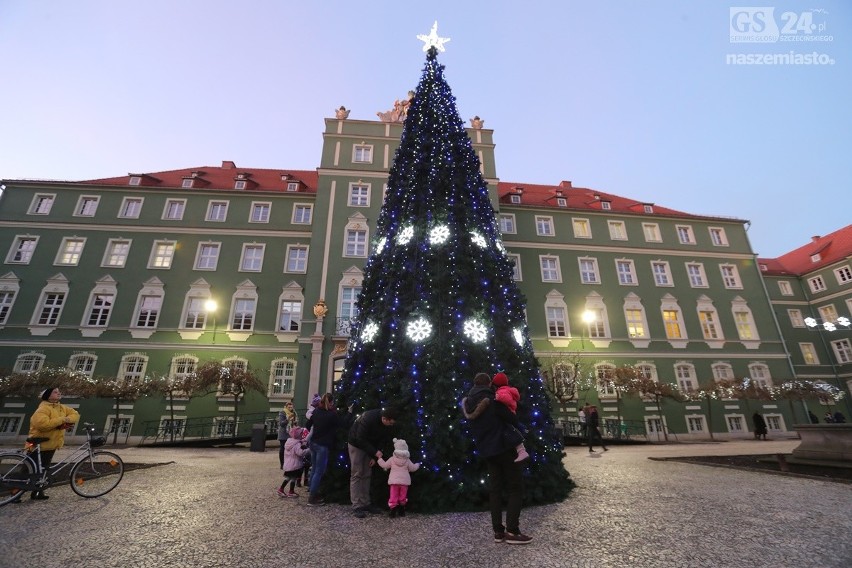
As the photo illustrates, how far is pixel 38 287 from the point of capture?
2400 cm

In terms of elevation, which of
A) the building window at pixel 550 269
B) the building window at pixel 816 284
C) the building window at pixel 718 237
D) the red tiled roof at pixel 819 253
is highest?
the red tiled roof at pixel 819 253

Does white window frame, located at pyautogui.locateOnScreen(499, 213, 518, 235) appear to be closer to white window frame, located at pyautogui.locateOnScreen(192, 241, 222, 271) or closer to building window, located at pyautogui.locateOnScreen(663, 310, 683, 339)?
building window, located at pyautogui.locateOnScreen(663, 310, 683, 339)

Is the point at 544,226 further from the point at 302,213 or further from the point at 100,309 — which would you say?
the point at 100,309

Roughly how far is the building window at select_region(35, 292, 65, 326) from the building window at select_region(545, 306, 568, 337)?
1191 inches

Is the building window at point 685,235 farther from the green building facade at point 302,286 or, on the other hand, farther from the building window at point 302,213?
the building window at point 302,213

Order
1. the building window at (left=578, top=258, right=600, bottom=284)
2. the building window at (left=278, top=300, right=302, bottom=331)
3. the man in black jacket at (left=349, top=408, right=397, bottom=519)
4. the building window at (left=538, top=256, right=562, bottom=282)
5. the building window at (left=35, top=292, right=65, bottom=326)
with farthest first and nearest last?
the building window at (left=578, top=258, right=600, bottom=284) → the building window at (left=538, top=256, right=562, bottom=282) → the building window at (left=278, top=300, right=302, bottom=331) → the building window at (left=35, top=292, right=65, bottom=326) → the man in black jacket at (left=349, top=408, right=397, bottom=519)

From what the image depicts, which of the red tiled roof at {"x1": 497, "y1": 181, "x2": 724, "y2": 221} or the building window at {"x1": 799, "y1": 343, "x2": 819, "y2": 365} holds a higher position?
the red tiled roof at {"x1": 497, "y1": 181, "x2": 724, "y2": 221}

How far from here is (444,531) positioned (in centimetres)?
439

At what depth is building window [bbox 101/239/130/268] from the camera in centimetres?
2503

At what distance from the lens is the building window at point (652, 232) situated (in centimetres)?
2939

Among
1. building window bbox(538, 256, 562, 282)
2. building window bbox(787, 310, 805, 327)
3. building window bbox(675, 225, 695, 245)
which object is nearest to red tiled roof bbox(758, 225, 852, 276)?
building window bbox(787, 310, 805, 327)

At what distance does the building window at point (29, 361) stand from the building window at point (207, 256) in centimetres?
939

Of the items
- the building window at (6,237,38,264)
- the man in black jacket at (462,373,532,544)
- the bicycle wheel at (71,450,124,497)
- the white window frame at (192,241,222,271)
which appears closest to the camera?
the man in black jacket at (462,373,532,544)

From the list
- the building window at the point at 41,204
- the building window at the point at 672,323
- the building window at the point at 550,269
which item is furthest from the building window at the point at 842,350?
the building window at the point at 41,204
